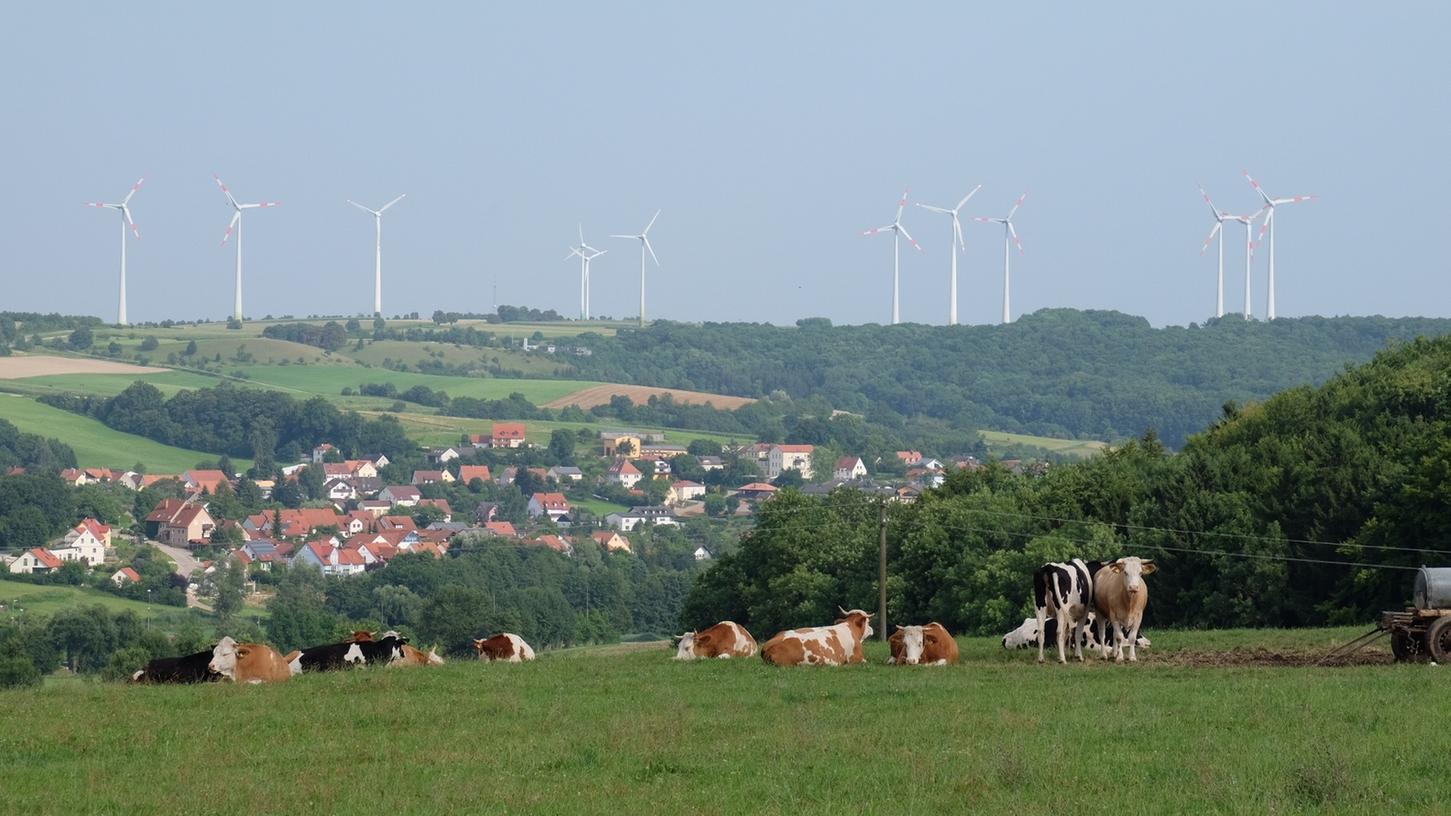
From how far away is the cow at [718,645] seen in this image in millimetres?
30219

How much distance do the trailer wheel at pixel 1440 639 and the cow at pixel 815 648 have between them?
810 centimetres

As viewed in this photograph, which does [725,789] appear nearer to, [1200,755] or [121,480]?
[1200,755]

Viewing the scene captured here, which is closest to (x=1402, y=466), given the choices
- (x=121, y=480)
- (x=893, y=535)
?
(x=893, y=535)

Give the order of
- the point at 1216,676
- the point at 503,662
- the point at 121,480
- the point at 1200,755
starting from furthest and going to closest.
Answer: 1. the point at 121,480
2. the point at 503,662
3. the point at 1216,676
4. the point at 1200,755

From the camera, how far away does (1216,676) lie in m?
24.1

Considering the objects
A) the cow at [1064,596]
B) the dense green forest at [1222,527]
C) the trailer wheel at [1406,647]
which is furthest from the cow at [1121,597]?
the dense green forest at [1222,527]

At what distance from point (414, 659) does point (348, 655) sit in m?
1.03

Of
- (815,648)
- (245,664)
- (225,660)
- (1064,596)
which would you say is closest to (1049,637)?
(1064,596)

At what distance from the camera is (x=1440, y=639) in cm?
2498

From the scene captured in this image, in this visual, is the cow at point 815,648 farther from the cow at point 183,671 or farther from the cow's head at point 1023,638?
the cow at point 183,671

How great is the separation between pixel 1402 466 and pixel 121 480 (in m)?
168

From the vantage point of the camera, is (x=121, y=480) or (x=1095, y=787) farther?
(x=121, y=480)

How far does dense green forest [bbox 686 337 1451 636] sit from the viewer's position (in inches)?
1842

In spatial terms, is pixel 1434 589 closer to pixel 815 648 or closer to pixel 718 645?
pixel 815 648
